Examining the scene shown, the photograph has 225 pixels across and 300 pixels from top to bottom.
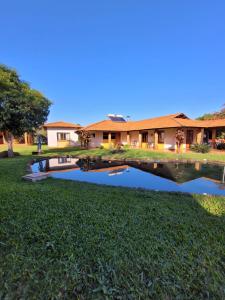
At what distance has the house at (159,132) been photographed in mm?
17484

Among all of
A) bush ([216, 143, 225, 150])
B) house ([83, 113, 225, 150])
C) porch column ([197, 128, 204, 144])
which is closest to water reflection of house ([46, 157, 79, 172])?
house ([83, 113, 225, 150])

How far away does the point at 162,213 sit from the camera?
3801 mm

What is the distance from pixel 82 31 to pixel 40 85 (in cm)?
1071

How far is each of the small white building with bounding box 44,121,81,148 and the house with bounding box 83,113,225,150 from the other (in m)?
4.53

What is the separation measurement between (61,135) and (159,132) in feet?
46.2

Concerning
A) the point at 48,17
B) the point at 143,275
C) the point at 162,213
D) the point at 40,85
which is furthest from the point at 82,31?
the point at 143,275

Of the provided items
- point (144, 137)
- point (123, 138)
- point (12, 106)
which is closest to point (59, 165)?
point (12, 106)

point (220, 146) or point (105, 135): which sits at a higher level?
point (105, 135)

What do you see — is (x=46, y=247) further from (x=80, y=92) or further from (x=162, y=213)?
(x=80, y=92)

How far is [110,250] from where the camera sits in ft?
8.28

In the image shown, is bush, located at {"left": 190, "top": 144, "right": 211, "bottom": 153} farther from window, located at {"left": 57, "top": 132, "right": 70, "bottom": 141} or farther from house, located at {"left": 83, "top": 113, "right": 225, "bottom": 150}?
window, located at {"left": 57, "top": 132, "right": 70, "bottom": 141}

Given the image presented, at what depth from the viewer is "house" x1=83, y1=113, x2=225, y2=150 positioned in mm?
17484

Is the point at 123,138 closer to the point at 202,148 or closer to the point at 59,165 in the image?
the point at 202,148

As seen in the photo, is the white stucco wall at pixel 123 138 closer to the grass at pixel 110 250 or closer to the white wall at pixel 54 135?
the white wall at pixel 54 135
